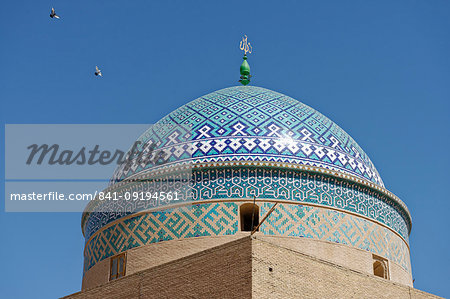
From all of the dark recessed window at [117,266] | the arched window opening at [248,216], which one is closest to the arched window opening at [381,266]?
the arched window opening at [248,216]

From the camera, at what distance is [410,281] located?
31.9 feet

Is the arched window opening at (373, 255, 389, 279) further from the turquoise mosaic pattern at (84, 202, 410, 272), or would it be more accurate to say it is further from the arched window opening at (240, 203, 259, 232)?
the arched window opening at (240, 203, 259, 232)

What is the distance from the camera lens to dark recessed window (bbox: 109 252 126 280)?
908 cm

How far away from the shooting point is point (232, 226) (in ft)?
28.6

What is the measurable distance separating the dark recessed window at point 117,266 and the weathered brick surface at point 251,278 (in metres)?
1.16

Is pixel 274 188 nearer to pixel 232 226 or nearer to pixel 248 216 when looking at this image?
pixel 248 216

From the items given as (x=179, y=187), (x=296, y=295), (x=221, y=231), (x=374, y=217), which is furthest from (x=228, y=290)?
(x=374, y=217)

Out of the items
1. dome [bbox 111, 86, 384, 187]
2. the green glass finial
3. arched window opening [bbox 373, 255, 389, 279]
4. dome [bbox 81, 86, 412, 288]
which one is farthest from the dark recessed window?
the green glass finial

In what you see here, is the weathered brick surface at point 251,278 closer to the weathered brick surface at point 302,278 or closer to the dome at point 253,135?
the weathered brick surface at point 302,278

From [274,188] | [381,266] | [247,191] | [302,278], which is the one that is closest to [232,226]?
[247,191]

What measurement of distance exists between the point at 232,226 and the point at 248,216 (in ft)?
0.98

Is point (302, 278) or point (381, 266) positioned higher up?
point (381, 266)

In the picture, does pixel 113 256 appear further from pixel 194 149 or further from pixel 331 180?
pixel 331 180

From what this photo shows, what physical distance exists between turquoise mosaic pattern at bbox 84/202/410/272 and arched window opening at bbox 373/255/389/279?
0.07 meters
